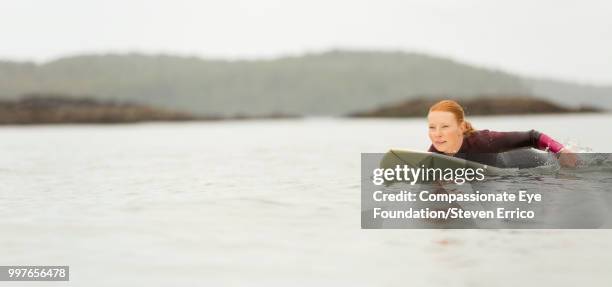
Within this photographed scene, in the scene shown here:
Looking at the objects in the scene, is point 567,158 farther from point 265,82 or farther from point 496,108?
point 265,82

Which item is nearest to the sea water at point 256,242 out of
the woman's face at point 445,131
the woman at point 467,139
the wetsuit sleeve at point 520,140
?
the wetsuit sleeve at point 520,140

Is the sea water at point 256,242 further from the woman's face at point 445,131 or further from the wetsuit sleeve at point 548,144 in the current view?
the woman's face at point 445,131

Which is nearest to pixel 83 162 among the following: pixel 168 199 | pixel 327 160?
pixel 327 160

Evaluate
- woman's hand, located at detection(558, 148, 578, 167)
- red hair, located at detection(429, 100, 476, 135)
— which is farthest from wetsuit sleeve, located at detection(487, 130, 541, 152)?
red hair, located at detection(429, 100, 476, 135)

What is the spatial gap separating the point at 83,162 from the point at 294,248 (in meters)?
12.8

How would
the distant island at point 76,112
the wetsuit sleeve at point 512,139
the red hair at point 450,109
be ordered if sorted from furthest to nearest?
the distant island at point 76,112 → the wetsuit sleeve at point 512,139 → the red hair at point 450,109

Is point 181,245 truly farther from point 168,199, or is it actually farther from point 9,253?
point 168,199

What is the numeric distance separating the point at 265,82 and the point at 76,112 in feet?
124

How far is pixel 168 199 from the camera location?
34.4ft

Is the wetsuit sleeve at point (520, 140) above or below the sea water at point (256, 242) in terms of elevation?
above

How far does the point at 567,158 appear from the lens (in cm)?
1190

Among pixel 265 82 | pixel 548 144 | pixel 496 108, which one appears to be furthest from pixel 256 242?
pixel 265 82

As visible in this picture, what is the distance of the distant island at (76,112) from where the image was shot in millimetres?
65956

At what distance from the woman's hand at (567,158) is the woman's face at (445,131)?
1.88m
